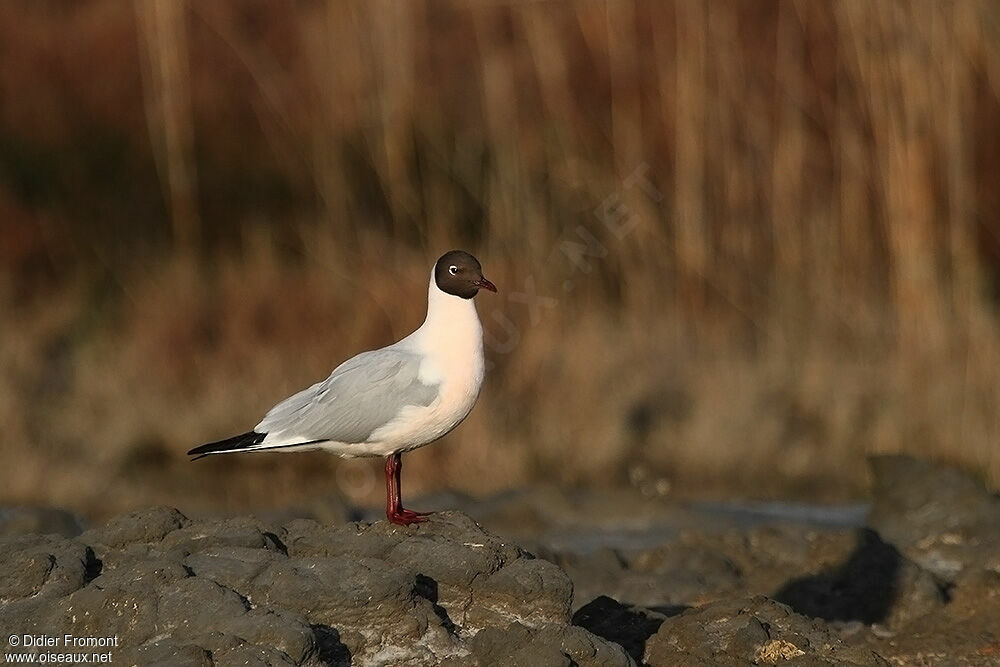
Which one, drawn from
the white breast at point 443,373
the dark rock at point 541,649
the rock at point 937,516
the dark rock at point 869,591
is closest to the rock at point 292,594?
the dark rock at point 541,649

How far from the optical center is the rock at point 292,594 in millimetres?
4461

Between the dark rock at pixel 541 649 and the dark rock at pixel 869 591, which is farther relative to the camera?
the dark rock at pixel 869 591

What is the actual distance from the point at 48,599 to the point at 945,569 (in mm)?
3848

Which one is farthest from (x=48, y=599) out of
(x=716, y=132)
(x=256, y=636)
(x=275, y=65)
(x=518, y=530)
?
(x=275, y=65)

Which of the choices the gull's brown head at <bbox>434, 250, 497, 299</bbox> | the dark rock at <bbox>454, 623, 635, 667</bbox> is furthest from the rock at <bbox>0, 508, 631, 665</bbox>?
the gull's brown head at <bbox>434, 250, 497, 299</bbox>

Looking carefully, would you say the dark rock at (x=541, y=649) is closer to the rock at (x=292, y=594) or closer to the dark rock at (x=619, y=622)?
the rock at (x=292, y=594)

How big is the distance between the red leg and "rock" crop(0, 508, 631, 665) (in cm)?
8

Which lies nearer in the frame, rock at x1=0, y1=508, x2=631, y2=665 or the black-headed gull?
rock at x1=0, y1=508, x2=631, y2=665

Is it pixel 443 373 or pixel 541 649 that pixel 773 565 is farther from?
pixel 541 649

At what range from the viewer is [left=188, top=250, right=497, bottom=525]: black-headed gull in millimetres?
5328

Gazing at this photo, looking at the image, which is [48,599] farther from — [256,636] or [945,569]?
[945,569]

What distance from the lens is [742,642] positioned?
505 centimetres

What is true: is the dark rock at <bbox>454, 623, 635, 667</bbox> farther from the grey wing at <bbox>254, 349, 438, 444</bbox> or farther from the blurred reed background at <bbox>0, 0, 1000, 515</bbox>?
the blurred reed background at <bbox>0, 0, 1000, 515</bbox>

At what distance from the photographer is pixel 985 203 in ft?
38.4
